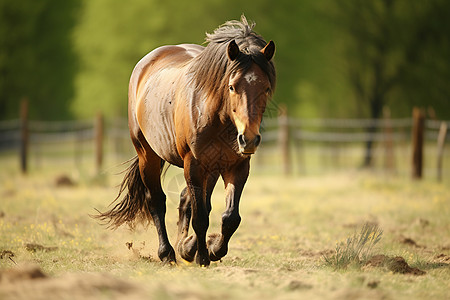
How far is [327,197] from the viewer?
11.5 metres

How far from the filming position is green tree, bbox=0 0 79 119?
25.3m

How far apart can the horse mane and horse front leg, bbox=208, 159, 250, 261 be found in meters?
0.65

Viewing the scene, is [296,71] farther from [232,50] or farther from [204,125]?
[232,50]

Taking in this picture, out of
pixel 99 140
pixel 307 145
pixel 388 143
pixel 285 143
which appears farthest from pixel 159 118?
pixel 307 145

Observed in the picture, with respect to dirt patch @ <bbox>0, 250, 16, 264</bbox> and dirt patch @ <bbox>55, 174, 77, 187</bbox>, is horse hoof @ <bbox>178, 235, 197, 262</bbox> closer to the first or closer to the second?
dirt patch @ <bbox>0, 250, 16, 264</bbox>

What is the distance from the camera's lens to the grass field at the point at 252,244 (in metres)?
3.57

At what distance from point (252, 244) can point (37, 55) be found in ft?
75.4

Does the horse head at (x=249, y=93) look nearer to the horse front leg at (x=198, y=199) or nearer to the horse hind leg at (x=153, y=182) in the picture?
the horse front leg at (x=198, y=199)

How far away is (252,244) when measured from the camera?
6.97 meters

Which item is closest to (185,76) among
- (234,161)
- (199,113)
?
(199,113)

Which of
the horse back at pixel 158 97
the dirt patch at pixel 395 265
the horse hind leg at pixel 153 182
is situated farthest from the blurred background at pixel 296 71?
the dirt patch at pixel 395 265

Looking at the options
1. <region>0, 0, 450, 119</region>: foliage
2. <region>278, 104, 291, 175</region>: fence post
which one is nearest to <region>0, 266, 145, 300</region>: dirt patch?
<region>278, 104, 291, 175</region>: fence post

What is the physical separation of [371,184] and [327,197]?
1439 mm

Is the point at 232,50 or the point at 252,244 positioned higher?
the point at 232,50
